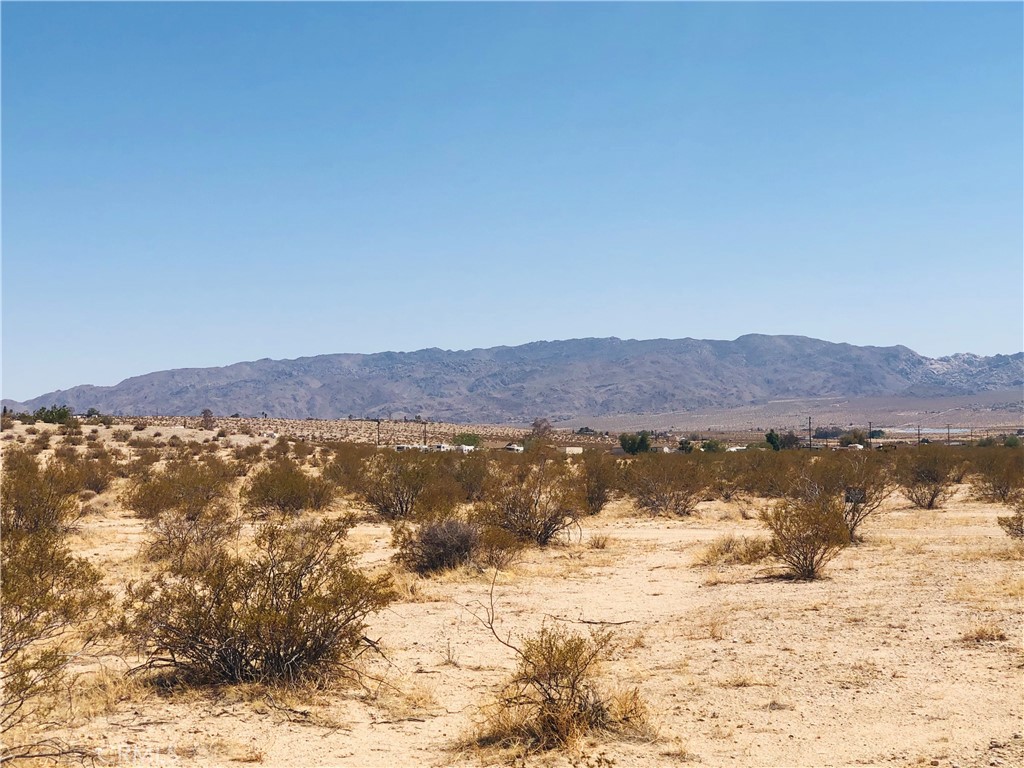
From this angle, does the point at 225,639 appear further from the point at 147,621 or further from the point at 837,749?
the point at 837,749

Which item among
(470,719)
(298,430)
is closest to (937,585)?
(470,719)

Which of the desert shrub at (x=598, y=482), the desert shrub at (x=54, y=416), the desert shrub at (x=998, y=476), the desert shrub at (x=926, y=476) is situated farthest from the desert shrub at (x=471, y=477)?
the desert shrub at (x=54, y=416)

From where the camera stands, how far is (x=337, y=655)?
1019 centimetres

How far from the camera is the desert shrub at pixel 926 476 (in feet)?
108

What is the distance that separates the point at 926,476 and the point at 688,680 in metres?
32.3

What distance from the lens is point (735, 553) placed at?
65.8ft

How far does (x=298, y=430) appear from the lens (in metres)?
88.5

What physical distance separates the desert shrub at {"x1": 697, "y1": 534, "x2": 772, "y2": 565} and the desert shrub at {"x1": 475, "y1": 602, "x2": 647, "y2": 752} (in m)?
10.7

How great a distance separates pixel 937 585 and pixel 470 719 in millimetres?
10401

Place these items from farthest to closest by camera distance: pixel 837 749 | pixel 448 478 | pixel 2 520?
pixel 448 478 < pixel 2 520 < pixel 837 749

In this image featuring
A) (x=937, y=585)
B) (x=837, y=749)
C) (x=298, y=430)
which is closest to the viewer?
(x=837, y=749)

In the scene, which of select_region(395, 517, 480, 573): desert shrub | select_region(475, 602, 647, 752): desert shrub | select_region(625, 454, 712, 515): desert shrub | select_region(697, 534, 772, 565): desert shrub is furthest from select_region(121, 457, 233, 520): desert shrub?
select_region(625, 454, 712, 515): desert shrub

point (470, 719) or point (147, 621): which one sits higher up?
point (147, 621)

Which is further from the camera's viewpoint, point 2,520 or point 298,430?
point 298,430
